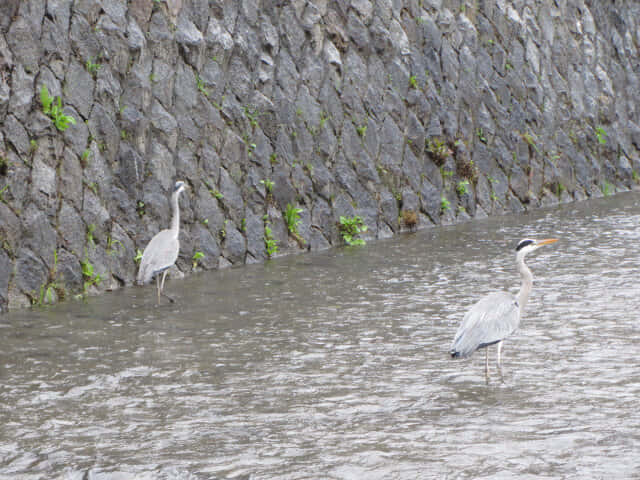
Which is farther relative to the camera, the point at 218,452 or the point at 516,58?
the point at 516,58

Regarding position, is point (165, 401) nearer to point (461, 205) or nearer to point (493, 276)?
point (493, 276)

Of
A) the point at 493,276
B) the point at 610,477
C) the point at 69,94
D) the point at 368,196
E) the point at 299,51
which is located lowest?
the point at 610,477

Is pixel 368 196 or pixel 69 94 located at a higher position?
pixel 69 94

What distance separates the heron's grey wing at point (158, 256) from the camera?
39.5 feet

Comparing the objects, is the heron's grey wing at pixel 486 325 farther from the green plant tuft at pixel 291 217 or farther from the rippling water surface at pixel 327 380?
the green plant tuft at pixel 291 217

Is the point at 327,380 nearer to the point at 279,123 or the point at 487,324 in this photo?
the point at 487,324

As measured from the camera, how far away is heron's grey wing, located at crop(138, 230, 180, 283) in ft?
39.5

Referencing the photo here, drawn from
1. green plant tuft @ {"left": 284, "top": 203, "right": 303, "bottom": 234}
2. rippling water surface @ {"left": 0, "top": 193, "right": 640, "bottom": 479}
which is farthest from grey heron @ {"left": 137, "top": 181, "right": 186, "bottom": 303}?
green plant tuft @ {"left": 284, "top": 203, "right": 303, "bottom": 234}

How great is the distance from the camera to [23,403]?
8.02 meters

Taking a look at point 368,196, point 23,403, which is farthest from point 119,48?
point 23,403

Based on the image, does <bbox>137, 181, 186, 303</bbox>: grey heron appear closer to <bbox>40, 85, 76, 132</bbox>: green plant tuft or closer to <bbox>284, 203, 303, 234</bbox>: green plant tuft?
<bbox>40, 85, 76, 132</bbox>: green plant tuft

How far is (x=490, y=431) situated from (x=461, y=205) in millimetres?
12756

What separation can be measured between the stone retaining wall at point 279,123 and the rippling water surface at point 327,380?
1.17 m

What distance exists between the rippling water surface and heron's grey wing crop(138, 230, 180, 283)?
0.46 m
